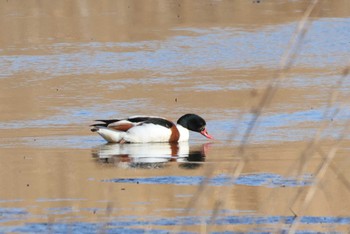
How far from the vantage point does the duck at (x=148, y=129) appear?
459 inches

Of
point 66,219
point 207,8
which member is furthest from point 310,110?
point 207,8

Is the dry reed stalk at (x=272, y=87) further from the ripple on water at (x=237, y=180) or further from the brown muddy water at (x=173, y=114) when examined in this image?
the ripple on water at (x=237, y=180)

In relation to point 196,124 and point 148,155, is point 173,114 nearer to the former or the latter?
point 196,124

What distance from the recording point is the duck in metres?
11.6

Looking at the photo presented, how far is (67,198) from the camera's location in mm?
8445

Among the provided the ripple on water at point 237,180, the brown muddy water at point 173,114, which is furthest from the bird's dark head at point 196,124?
the ripple on water at point 237,180

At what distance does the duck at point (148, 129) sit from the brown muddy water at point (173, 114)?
6.8 inches

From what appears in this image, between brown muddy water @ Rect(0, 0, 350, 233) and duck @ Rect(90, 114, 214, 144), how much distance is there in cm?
17

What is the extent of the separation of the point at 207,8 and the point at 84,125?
12.3 meters

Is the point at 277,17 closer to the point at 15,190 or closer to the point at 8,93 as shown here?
the point at 8,93

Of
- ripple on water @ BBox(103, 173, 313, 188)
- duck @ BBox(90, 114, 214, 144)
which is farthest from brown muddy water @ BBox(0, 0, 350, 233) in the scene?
duck @ BBox(90, 114, 214, 144)

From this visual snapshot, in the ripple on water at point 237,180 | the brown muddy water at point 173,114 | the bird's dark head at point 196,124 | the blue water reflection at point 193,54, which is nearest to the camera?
the brown muddy water at point 173,114

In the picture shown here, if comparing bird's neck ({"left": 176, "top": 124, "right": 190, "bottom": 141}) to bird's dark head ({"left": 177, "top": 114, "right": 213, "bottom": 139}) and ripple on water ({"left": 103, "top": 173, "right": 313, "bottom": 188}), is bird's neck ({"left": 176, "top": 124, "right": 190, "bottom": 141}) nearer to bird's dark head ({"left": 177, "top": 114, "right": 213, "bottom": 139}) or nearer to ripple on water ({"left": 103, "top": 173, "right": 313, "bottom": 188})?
bird's dark head ({"left": 177, "top": 114, "right": 213, "bottom": 139})

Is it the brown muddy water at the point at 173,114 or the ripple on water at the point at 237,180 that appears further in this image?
the ripple on water at the point at 237,180
